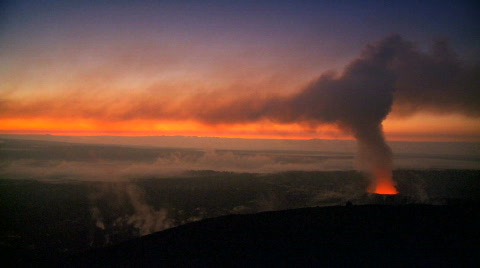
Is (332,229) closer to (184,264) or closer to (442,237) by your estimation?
(442,237)

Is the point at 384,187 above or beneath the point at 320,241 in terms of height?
beneath

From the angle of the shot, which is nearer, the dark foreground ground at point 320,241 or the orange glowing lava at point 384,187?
the dark foreground ground at point 320,241

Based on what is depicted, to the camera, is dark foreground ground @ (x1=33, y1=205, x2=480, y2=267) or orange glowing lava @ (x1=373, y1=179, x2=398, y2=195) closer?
dark foreground ground @ (x1=33, y1=205, x2=480, y2=267)

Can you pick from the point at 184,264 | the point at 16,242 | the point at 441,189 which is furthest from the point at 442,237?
the point at 441,189

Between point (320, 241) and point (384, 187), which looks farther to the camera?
point (384, 187)

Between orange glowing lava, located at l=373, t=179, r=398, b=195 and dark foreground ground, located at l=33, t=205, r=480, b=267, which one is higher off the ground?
dark foreground ground, located at l=33, t=205, r=480, b=267

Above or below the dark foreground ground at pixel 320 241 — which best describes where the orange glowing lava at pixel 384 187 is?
below

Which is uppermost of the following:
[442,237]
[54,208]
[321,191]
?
[442,237]

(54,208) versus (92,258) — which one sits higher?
(92,258)
